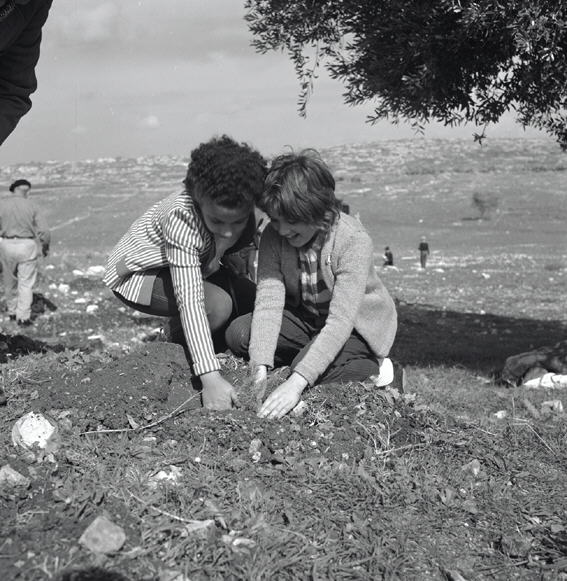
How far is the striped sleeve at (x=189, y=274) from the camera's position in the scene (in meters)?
4.75

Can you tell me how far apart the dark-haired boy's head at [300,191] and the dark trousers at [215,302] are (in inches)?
41.8

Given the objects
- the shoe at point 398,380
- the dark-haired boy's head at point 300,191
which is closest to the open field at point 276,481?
the shoe at point 398,380

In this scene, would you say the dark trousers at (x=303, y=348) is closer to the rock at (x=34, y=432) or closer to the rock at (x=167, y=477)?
the rock at (x=167, y=477)

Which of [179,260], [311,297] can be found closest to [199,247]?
[179,260]

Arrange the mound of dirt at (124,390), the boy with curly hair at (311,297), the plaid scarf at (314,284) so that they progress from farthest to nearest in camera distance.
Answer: the plaid scarf at (314,284)
the boy with curly hair at (311,297)
the mound of dirt at (124,390)

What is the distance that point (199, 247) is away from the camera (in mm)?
4859

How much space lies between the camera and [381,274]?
2227cm

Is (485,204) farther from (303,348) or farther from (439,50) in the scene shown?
(303,348)

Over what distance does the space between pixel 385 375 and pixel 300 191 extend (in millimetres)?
1608

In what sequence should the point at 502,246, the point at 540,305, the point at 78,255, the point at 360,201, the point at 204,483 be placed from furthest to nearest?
1. the point at 360,201
2. the point at 502,246
3. the point at 78,255
4. the point at 540,305
5. the point at 204,483

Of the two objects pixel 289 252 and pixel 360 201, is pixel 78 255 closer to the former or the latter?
pixel 289 252

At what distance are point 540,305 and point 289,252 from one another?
1144 cm

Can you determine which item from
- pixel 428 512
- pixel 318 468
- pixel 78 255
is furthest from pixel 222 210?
pixel 78 255

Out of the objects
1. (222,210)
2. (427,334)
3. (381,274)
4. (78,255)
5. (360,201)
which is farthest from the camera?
(360,201)
